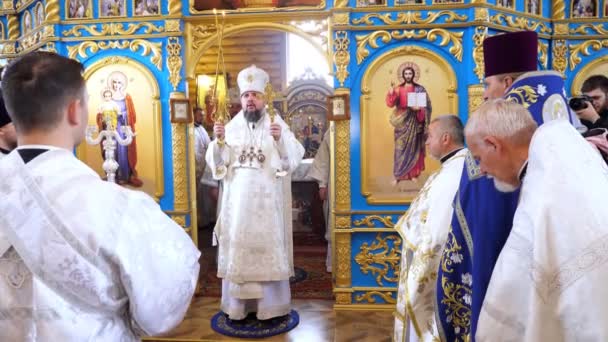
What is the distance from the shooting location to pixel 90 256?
140cm

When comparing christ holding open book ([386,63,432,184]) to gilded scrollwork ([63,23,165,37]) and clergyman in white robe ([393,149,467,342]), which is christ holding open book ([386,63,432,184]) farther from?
gilded scrollwork ([63,23,165,37])

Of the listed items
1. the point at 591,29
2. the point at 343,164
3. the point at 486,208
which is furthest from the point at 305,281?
the point at 486,208

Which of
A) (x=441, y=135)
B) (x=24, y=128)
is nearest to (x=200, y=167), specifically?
(x=441, y=135)

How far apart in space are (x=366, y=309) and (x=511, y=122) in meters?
3.80

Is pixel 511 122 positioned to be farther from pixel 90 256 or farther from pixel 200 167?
pixel 200 167

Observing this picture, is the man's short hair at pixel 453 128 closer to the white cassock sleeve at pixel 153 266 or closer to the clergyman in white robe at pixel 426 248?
the clergyman in white robe at pixel 426 248

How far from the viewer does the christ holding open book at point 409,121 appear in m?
4.97

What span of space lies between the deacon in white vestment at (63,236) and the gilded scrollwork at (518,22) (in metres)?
4.53

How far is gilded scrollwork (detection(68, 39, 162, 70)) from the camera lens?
5176mm

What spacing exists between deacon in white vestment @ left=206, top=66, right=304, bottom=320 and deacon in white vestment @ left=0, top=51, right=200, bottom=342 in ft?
9.66

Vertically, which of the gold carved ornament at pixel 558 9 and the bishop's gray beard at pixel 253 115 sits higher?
the gold carved ornament at pixel 558 9

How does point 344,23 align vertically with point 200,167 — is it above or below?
above

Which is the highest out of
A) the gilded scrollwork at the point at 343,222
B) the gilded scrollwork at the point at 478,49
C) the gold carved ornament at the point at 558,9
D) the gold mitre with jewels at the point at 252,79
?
the gold carved ornament at the point at 558,9

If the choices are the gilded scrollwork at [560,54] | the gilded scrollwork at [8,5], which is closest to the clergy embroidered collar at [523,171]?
the gilded scrollwork at [560,54]
